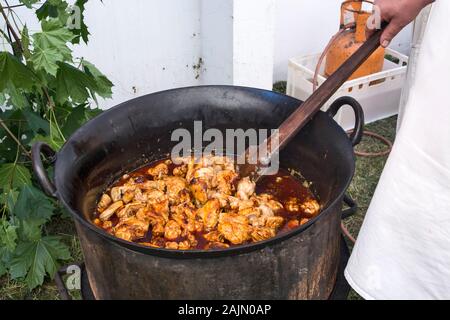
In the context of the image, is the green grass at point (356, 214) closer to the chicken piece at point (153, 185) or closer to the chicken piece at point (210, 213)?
the chicken piece at point (153, 185)

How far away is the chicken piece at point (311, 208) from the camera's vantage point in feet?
6.51

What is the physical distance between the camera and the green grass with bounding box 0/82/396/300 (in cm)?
258

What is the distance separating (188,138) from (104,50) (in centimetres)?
121

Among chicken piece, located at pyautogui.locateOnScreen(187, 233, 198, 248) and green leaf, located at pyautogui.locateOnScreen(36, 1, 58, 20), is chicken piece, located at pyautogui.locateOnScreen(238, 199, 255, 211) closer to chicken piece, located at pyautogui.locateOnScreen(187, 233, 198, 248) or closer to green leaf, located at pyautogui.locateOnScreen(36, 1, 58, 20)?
chicken piece, located at pyautogui.locateOnScreen(187, 233, 198, 248)

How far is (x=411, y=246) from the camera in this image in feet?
5.98

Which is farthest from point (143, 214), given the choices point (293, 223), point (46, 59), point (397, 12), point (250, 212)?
point (397, 12)

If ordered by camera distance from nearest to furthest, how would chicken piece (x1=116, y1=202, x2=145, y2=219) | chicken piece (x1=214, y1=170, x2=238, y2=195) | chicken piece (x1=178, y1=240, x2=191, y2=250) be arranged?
1. chicken piece (x1=178, y1=240, x2=191, y2=250)
2. chicken piece (x1=116, y1=202, x2=145, y2=219)
3. chicken piece (x1=214, y1=170, x2=238, y2=195)

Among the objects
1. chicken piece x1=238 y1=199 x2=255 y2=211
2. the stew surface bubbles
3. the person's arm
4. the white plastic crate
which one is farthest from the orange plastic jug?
chicken piece x1=238 y1=199 x2=255 y2=211

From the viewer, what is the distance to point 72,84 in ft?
7.17

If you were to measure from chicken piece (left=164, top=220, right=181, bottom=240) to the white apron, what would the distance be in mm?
741

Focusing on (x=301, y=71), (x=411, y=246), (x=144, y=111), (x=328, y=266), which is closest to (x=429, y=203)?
(x=411, y=246)

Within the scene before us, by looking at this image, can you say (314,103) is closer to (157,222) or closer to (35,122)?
(157,222)

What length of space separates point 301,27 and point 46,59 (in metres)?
3.03
